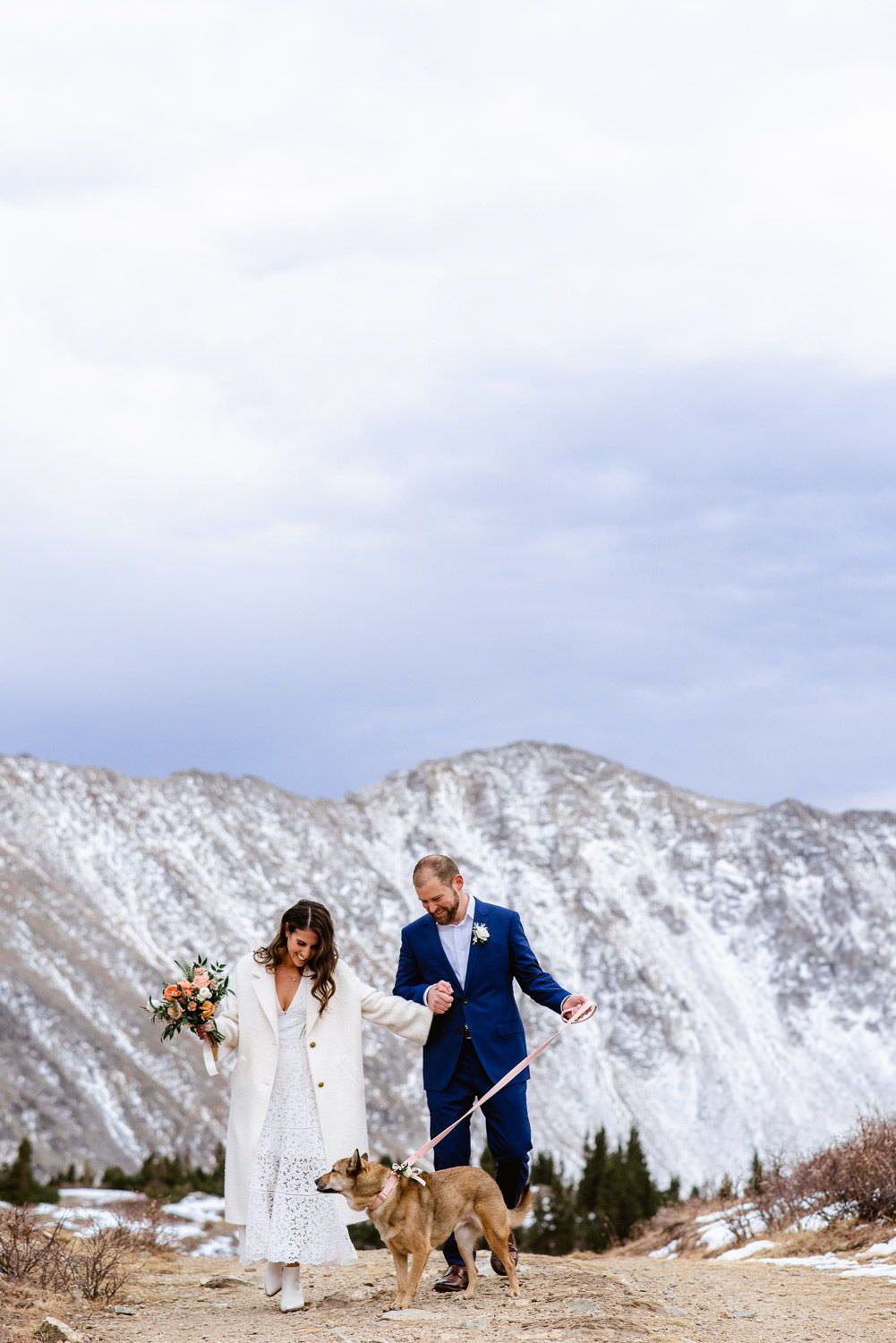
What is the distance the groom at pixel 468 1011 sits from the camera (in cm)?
952

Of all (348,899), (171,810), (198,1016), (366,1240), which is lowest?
(366,1240)

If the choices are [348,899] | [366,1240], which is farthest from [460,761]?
[366,1240]

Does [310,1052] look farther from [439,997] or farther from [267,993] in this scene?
[439,997]

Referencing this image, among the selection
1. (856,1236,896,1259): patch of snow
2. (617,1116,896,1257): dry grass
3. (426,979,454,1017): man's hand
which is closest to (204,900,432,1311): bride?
(426,979,454,1017): man's hand

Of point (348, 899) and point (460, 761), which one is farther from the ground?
point (460, 761)

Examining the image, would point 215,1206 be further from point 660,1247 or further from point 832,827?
point 832,827

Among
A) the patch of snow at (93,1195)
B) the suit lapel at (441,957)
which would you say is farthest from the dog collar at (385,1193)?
the patch of snow at (93,1195)

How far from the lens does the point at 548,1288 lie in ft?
31.0

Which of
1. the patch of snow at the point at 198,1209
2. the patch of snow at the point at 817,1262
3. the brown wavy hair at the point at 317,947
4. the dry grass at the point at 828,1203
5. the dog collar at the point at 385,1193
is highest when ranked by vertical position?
the brown wavy hair at the point at 317,947

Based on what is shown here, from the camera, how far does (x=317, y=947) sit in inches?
380

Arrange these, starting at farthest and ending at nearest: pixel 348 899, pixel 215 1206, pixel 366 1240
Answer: pixel 348 899, pixel 366 1240, pixel 215 1206

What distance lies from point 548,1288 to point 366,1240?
22540 mm

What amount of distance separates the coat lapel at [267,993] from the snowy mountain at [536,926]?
69.1 m

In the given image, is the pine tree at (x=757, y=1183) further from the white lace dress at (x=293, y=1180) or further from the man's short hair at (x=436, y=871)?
the man's short hair at (x=436, y=871)
